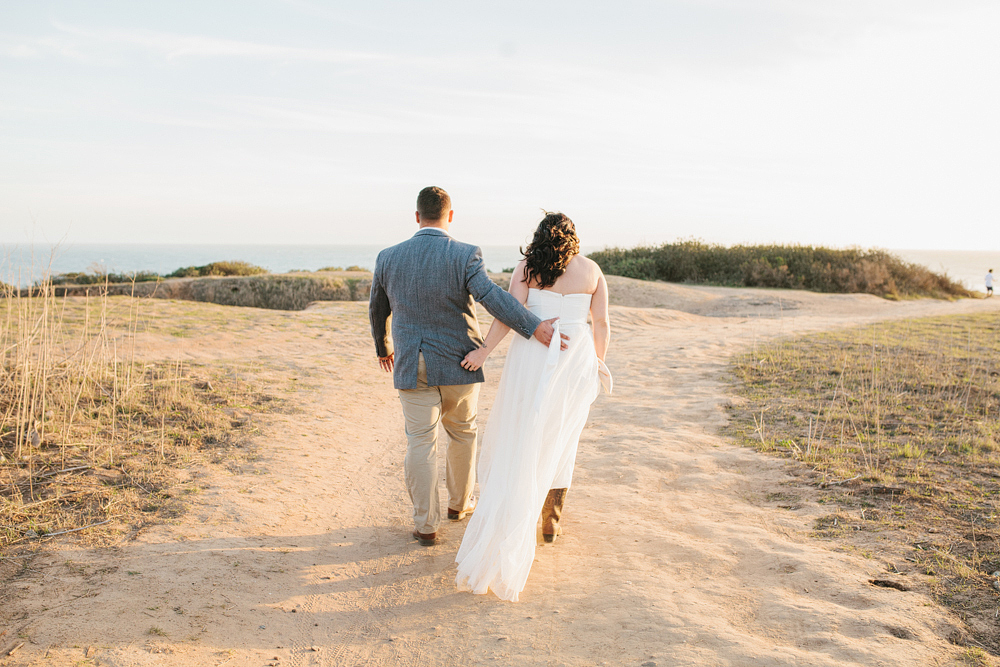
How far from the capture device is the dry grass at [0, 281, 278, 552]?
420 centimetres

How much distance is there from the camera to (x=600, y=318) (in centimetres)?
412

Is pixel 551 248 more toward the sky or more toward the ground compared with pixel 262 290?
more toward the sky

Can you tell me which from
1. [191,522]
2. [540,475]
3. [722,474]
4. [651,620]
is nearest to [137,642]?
[191,522]

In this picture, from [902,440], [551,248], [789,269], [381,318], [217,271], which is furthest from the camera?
[789,269]

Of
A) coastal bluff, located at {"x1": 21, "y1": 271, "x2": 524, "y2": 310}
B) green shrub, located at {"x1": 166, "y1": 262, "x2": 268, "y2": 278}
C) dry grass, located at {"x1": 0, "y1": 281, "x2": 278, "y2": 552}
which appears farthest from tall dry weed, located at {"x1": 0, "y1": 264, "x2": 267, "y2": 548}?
green shrub, located at {"x1": 166, "y1": 262, "x2": 268, "y2": 278}

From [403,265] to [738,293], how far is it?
18.7 m

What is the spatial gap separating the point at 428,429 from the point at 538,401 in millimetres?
751

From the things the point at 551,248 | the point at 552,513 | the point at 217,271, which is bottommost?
the point at 552,513

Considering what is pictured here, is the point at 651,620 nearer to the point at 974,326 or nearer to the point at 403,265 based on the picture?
the point at 403,265

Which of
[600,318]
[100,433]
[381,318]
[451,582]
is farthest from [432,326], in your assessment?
[100,433]

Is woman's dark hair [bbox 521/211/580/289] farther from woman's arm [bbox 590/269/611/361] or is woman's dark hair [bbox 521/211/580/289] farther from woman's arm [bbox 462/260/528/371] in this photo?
woman's arm [bbox 590/269/611/361]

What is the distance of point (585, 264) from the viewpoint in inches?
156

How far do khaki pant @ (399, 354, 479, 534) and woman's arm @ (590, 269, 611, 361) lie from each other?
2.74 feet

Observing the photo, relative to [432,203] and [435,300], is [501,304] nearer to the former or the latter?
[435,300]
